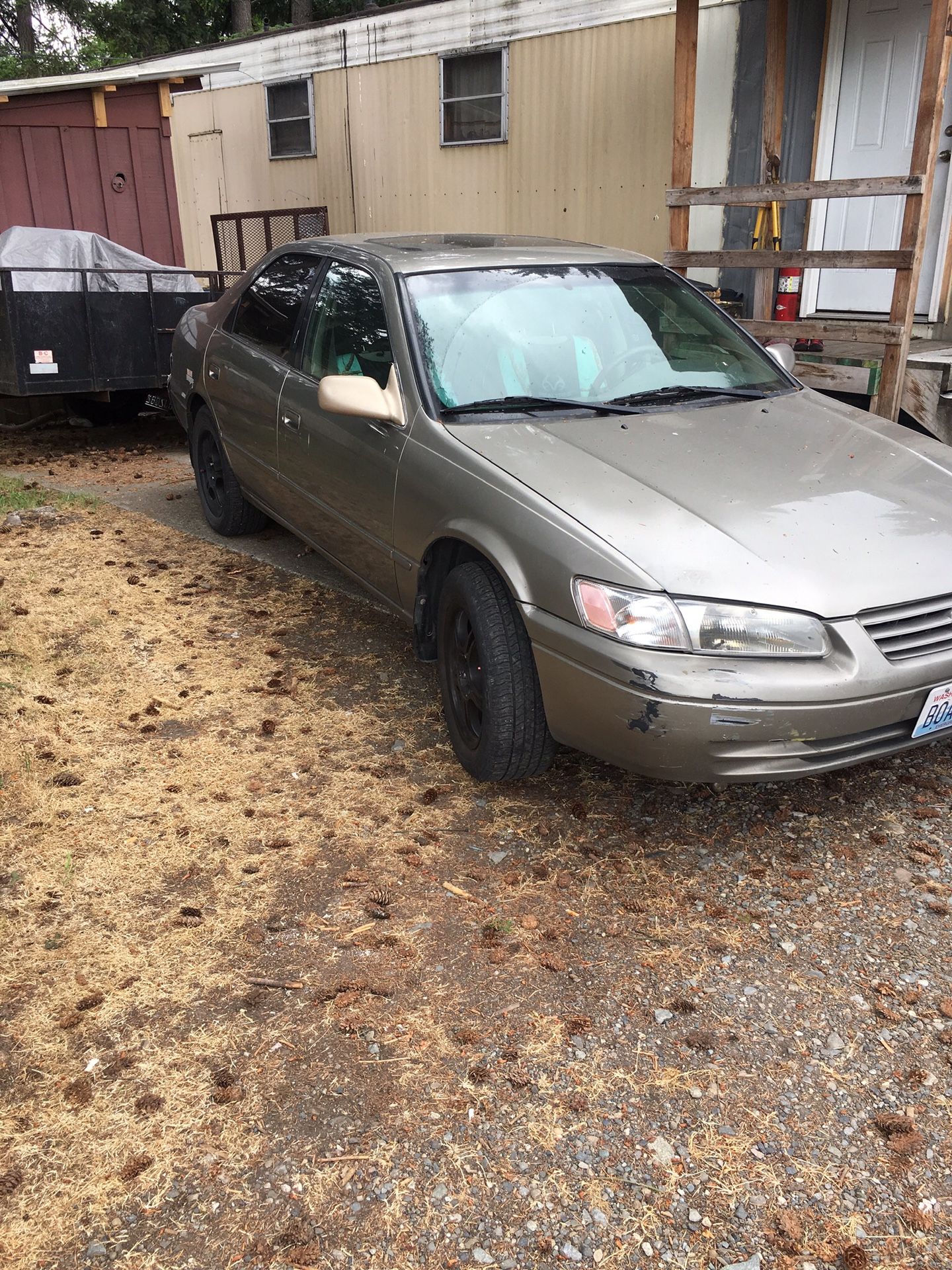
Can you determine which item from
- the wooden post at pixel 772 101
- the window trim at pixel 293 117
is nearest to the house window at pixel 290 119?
the window trim at pixel 293 117

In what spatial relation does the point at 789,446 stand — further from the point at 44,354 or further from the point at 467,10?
the point at 467,10

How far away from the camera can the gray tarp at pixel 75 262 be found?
824cm

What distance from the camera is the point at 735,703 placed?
2.63 metres

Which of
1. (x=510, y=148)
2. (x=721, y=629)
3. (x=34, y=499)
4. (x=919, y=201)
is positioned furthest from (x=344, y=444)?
(x=510, y=148)

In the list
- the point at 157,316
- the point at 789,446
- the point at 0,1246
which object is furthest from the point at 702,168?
the point at 0,1246

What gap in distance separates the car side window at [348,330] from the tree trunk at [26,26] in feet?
108

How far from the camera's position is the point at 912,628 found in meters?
2.81

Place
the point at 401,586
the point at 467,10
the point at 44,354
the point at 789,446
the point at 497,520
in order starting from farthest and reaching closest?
the point at 467,10 < the point at 44,354 < the point at 401,586 < the point at 789,446 < the point at 497,520

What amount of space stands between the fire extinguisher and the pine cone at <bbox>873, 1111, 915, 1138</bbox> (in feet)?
24.3

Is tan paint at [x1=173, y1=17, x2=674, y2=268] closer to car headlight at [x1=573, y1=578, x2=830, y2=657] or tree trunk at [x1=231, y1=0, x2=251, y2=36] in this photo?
car headlight at [x1=573, y1=578, x2=830, y2=657]

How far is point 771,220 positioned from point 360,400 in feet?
19.2

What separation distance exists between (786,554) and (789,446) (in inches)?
31.1

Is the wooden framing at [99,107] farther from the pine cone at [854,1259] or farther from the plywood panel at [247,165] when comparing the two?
the pine cone at [854,1259]

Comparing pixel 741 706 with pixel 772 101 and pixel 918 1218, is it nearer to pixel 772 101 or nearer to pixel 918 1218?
pixel 918 1218
